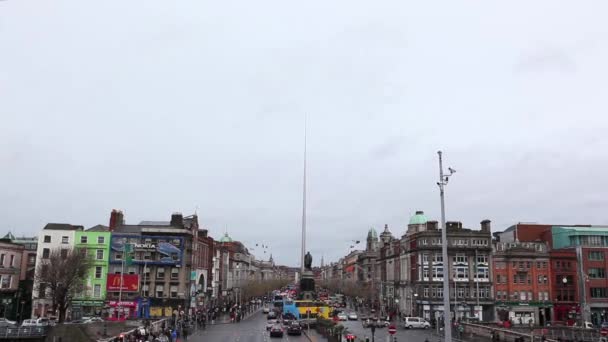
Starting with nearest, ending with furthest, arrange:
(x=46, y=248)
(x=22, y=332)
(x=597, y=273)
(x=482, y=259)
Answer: (x=22, y=332) < (x=46, y=248) < (x=597, y=273) < (x=482, y=259)

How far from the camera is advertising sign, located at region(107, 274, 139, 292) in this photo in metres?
84.2

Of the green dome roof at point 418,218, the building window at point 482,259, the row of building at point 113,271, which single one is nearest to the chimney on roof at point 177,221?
the row of building at point 113,271

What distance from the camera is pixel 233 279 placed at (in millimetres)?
175250

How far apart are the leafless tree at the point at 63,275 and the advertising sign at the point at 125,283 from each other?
6.97 m

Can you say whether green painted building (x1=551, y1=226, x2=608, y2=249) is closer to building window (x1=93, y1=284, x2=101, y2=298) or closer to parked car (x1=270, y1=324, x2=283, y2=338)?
parked car (x1=270, y1=324, x2=283, y2=338)

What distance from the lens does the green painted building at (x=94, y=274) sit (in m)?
83.9

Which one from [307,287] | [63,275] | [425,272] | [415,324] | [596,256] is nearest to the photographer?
[63,275]

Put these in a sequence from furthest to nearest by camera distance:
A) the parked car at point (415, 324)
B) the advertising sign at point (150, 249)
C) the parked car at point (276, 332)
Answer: the advertising sign at point (150, 249) → the parked car at point (415, 324) → the parked car at point (276, 332)

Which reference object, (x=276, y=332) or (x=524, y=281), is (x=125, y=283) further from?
(x=524, y=281)

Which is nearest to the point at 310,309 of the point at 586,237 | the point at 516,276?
the point at 516,276

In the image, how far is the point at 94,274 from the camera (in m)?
85.2

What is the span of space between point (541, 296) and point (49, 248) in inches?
3293

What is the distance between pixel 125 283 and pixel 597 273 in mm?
80410

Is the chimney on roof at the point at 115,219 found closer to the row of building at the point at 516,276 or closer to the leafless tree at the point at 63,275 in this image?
the leafless tree at the point at 63,275
